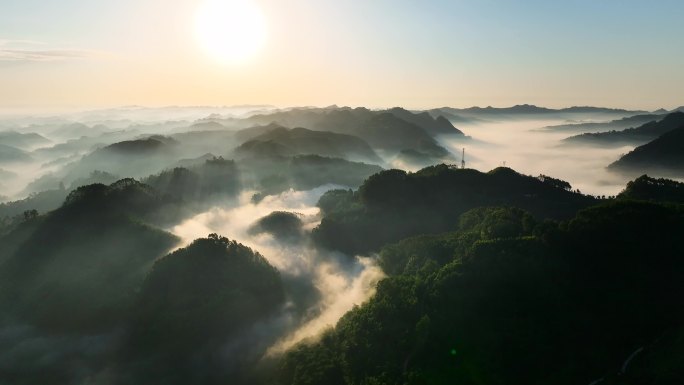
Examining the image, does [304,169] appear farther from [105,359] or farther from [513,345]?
[513,345]

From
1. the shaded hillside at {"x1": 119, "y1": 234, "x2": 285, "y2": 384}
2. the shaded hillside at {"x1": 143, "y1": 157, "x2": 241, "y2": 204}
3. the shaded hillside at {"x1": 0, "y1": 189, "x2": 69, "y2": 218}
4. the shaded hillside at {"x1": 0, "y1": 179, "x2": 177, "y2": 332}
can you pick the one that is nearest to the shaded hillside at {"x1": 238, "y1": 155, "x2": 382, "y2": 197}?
the shaded hillside at {"x1": 143, "y1": 157, "x2": 241, "y2": 204}

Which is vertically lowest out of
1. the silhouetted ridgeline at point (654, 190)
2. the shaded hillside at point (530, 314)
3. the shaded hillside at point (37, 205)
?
the shaded hillside at point (37, 205)

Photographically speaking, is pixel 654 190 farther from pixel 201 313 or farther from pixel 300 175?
pixel 300 175

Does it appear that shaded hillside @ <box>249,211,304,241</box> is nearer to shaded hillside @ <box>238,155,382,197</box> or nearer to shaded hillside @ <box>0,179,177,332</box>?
shaded hillside @ <box>0,179,177,332</box>

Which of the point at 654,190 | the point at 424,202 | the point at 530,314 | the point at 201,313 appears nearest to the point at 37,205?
the point at 201,313

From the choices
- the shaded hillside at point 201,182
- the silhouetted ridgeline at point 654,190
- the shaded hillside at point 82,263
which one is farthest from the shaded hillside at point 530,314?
the shaded hillside at point 201,182

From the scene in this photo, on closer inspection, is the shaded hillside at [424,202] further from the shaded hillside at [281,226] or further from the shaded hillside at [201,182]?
the shaded hillside at [201,182]

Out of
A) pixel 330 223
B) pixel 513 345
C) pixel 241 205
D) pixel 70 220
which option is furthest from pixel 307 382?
pixel 241 205
